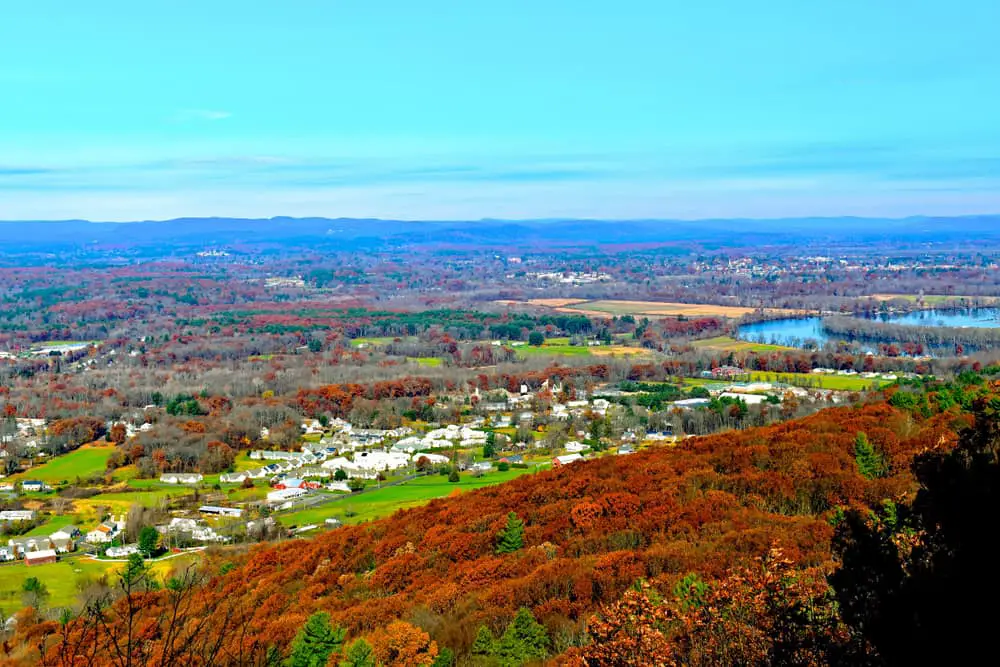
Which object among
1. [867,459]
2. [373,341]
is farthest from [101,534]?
[373,341]

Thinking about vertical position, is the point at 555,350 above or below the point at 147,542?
above

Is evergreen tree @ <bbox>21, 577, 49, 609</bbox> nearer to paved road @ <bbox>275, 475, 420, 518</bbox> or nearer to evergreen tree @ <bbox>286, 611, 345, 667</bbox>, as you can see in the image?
paved road @ <bbox>275, 475, 420, 518</bbox>

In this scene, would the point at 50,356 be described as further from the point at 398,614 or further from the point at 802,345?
the point at 398,614

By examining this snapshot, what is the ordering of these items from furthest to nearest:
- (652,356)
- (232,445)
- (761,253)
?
(761,253) → (652,356) → (232,445)

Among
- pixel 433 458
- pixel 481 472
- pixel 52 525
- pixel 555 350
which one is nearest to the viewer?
pixel 52 525

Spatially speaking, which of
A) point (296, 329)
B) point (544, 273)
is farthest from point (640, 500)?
point (544, 273)

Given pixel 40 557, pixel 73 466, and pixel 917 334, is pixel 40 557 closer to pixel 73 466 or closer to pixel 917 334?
pixel 73 466
